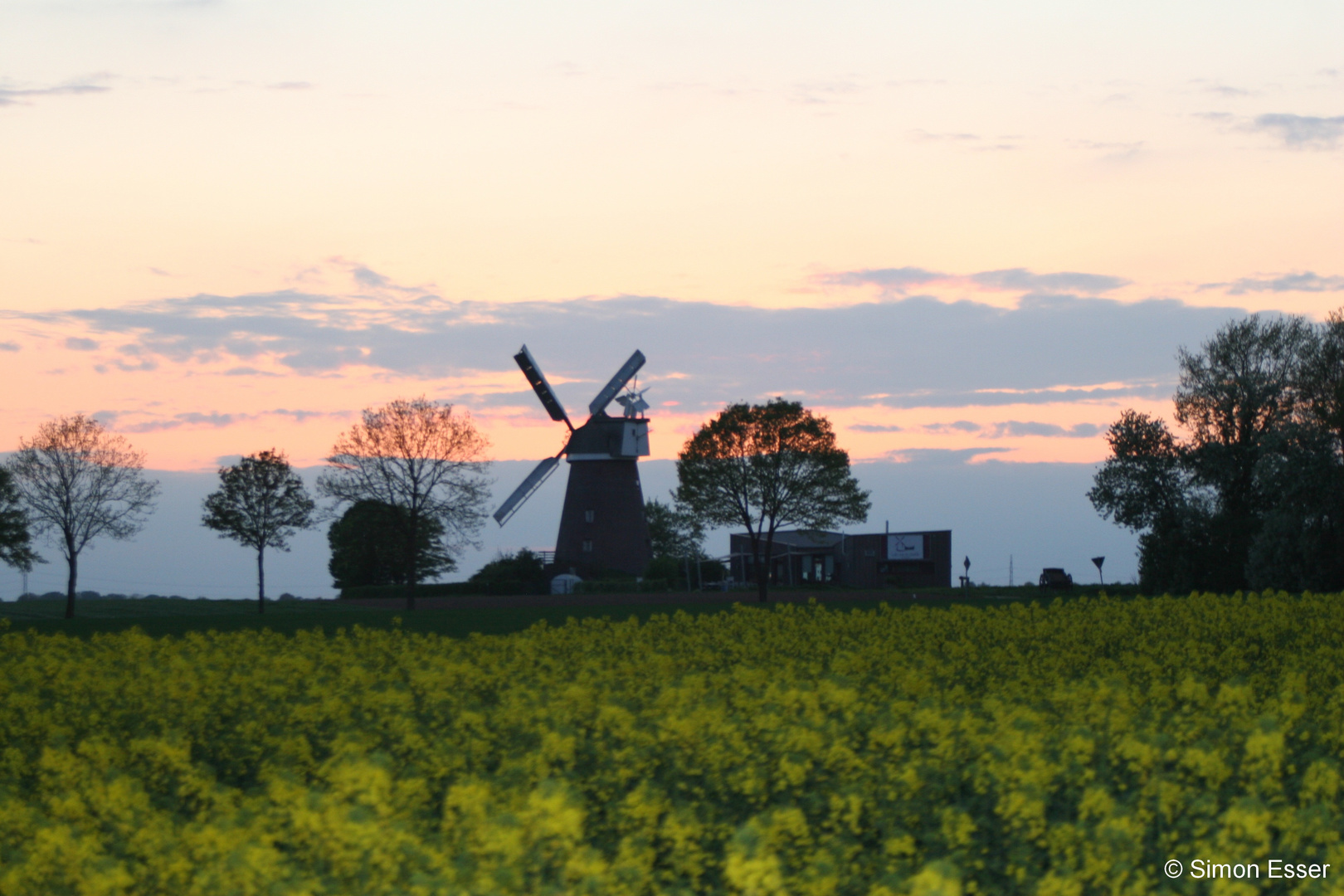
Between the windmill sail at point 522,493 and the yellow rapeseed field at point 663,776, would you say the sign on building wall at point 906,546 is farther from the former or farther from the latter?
the yellow rapeseed field at point 663,776

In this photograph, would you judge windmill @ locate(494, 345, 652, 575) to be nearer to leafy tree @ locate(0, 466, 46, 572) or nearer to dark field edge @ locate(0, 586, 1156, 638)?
dark field edge @ locate(0, 586, 1156, 638)

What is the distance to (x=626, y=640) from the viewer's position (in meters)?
18.7

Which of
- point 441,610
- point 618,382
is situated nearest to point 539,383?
point 618,382

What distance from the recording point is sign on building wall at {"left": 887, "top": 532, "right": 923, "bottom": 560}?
8375 centimetres

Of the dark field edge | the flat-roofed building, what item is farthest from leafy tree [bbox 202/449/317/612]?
the flat-roofed building

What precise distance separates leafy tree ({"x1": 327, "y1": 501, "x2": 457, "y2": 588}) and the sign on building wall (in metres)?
31.3

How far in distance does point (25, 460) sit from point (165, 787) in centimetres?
5192

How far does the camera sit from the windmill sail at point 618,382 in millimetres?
67812

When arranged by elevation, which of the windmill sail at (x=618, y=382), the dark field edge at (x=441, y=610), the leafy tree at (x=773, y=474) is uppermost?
the windmill sail at (x=618, y=382)

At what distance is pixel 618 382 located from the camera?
6869cm

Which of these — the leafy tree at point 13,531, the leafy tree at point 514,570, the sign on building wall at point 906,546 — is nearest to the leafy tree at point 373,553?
the leafy tree at point 514,570

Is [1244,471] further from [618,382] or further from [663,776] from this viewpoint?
[663,776]

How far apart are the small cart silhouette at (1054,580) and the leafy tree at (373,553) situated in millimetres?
35076

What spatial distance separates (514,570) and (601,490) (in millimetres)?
8735
